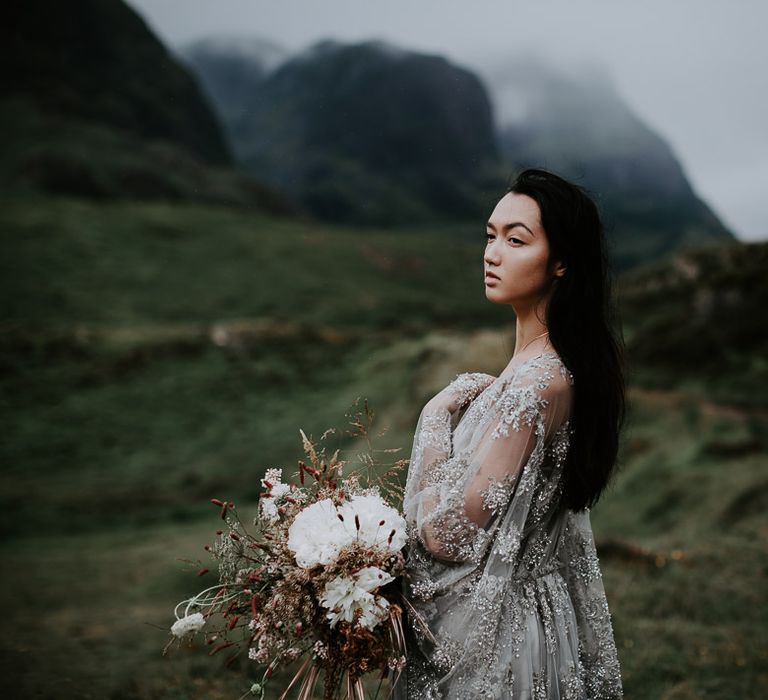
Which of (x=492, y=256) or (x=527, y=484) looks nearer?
(x=527, y=484)

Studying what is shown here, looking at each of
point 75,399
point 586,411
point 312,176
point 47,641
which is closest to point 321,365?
point 75,399

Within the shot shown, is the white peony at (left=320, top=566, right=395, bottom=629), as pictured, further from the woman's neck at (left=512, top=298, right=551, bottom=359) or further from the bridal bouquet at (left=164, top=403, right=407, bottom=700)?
the woman's neck at (left=512, top=298, right=551, bottom=359)

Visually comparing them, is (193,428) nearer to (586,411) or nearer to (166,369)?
(166,369)

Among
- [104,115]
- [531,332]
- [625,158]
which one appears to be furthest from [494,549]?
[104,115]

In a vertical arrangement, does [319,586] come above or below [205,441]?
below

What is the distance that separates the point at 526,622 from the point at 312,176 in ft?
408

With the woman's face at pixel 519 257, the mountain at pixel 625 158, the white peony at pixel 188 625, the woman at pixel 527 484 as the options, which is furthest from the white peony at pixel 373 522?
the mountain at pixel 625 158

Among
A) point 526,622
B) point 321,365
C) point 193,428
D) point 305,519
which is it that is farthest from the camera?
point 321,365

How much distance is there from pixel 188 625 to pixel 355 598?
0.50 meters

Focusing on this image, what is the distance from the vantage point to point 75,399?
2247 cm

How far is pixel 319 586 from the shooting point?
1978 mm

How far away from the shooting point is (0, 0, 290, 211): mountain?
211 ft

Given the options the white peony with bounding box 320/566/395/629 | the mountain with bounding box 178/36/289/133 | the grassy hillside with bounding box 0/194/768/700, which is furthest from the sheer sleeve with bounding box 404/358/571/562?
the mountain with bounding box 178/36/289/133

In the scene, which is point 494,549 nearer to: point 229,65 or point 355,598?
point 355,598
